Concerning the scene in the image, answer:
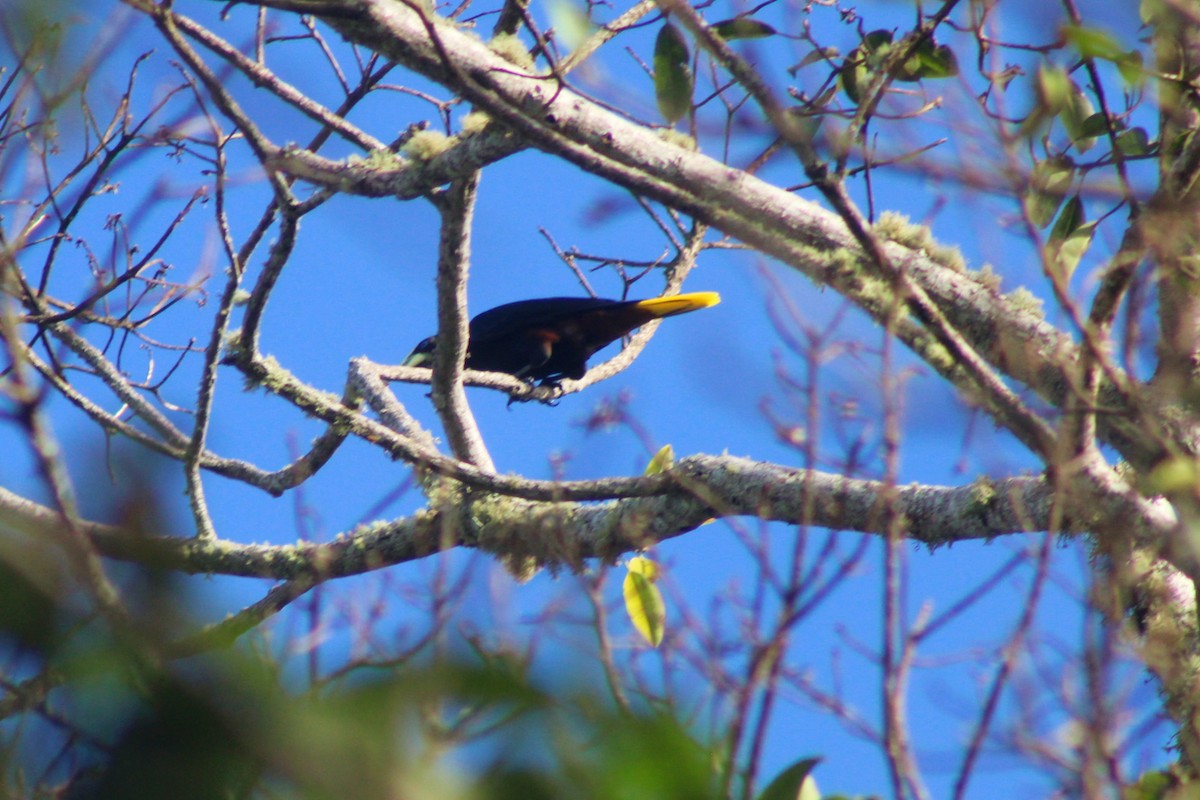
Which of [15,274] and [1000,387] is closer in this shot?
[1000,387]

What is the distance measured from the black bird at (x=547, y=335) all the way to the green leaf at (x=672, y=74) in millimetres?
2765

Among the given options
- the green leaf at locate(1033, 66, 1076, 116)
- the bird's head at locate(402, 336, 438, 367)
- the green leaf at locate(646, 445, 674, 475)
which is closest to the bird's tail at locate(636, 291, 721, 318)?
the bird's head at locate(402, 336, 438, 367)

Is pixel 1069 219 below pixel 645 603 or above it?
above

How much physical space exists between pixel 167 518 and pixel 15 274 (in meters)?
2.35

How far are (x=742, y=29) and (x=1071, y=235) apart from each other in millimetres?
885

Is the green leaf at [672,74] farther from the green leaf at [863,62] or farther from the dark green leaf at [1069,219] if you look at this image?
the dark green leaf at [1069,219]

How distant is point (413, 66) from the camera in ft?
7.50

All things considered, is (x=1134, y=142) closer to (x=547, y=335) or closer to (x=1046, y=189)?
(x=1046, y=189)

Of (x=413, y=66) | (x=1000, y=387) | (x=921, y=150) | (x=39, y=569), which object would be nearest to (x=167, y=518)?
(x=39, y=569)

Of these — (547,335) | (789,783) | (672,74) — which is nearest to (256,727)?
(789,783)

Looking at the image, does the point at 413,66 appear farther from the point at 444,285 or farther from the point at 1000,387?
the point at 1000,387

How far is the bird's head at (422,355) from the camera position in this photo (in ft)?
17.9

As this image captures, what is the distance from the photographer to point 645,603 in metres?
2.82

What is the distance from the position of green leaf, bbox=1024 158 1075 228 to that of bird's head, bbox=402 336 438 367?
3.25 m
